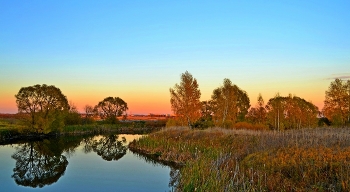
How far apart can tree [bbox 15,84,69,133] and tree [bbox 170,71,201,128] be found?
64.6 feet

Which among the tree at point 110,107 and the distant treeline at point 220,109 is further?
the tree at point 110,107

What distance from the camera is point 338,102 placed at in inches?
1778

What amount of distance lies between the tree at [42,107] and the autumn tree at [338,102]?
41804 mm

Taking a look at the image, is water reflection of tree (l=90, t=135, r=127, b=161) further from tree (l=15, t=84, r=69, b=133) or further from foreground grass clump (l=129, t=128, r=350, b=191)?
tree (l=15, t=84, r=69, b=133)

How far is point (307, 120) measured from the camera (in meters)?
42.5

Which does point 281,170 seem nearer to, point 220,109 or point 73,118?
point 220,109

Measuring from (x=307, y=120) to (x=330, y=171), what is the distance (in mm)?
34285

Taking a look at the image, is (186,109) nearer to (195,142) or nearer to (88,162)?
(195,142)

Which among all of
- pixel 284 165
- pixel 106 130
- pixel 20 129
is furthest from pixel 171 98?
pixel 284 165

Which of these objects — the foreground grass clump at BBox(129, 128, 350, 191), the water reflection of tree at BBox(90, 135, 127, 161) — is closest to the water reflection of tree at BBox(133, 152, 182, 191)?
the foreground grass clump at BBox(129, 128, 350, 191)

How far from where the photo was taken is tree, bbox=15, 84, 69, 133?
4656 cm

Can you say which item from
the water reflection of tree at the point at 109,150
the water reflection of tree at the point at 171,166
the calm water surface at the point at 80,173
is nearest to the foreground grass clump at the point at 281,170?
the water reflection of tree at the point at 171,166

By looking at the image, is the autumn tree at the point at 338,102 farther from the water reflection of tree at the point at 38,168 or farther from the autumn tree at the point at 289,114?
the water reflection of tree at the point at 38,168

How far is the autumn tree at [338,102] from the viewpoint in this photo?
44156 millimetres
